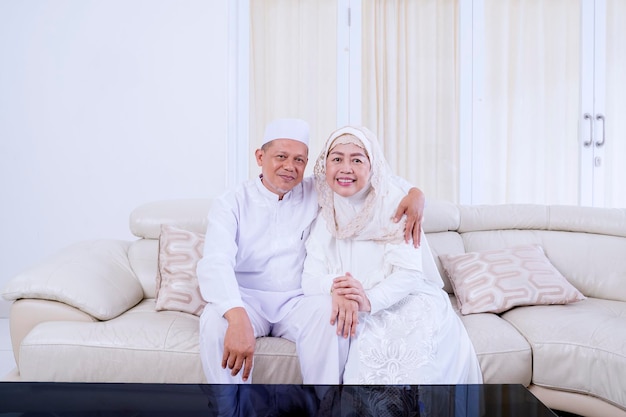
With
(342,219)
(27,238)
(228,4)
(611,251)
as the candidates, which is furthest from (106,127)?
(611,251)

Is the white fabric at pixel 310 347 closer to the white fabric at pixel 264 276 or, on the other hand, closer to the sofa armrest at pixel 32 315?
the white fabric at pixel 264 276

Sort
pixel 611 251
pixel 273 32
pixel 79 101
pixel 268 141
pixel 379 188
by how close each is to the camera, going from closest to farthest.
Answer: pixel 379 188 < pixel 268 141 < pixel 611 251 < pixel 79 101 < pixel 273 32

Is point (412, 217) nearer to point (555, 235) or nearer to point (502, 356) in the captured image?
point (502, 356)

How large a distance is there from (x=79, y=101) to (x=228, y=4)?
1.29 meters

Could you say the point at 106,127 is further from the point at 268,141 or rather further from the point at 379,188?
the point at 379,188

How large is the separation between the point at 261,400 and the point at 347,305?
511mm

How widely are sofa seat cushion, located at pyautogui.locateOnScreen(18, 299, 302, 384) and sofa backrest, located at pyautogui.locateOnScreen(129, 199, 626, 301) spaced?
0.60m

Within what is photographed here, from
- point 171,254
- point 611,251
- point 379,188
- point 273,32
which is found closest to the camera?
point 379,188

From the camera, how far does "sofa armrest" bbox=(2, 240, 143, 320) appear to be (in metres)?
1.83

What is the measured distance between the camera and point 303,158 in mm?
1955

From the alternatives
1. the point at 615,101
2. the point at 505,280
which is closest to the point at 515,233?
the point at 505,280

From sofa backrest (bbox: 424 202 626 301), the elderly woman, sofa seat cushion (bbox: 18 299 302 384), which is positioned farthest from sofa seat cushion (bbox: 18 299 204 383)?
sofa backrest (bbox: 424 202 626 301)

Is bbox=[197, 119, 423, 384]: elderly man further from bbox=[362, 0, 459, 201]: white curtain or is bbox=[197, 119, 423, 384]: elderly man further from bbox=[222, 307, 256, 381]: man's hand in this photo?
bbox=[362, 0, 459, 201]: white curtain

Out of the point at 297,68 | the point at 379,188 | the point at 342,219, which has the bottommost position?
the point at 342,219
